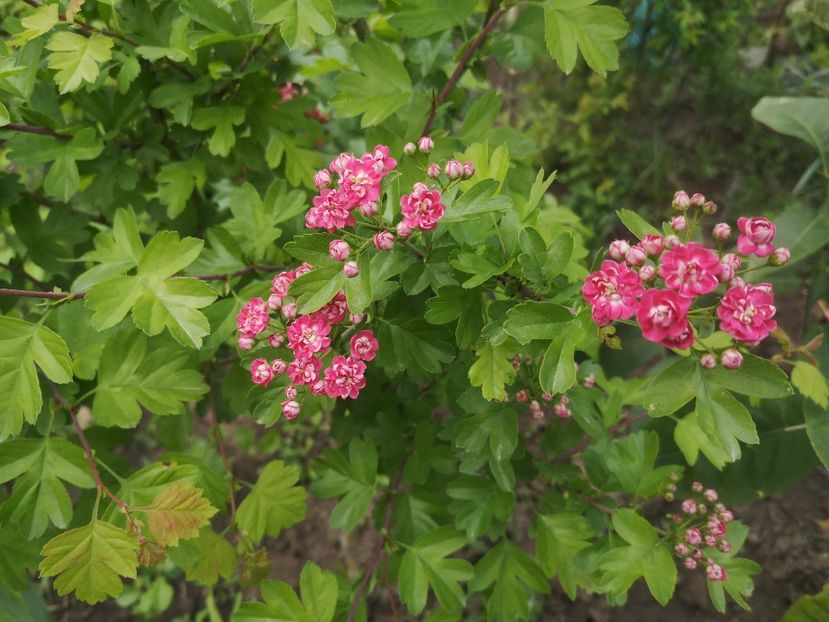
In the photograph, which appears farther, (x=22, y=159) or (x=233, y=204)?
(x=233, y=204)

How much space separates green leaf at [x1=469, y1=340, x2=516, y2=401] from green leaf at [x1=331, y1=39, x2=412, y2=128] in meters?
0.55

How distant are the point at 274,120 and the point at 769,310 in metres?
1.12

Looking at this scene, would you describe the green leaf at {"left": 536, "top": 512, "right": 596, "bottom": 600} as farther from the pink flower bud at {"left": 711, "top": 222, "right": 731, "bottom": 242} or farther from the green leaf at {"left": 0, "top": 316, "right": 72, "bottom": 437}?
the green leaf at {"left": 0, "top": 316, "right": 72, "bottom": 437}

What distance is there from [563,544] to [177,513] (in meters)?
0.80

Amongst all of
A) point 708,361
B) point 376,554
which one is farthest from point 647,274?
point 376,554

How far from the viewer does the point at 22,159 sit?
1.20m

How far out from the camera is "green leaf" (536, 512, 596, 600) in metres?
1.28

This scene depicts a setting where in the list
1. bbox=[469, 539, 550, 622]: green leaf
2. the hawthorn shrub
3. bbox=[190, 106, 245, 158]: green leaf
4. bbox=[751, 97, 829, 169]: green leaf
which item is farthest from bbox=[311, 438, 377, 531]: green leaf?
bbox=[751, 97, 829, 169]: green leaf

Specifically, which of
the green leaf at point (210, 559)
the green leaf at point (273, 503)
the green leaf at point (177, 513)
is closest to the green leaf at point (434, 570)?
the green leaf at point (273, 503)

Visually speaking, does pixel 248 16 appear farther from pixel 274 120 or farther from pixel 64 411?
pixel 64 411

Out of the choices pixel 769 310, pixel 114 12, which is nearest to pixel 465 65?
pixel 114 12

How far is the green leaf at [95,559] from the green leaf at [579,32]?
112 cm

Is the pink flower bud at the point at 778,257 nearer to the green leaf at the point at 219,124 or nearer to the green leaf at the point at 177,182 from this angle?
the green leaf at the point at 219,124

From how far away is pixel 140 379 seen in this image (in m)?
1.20
